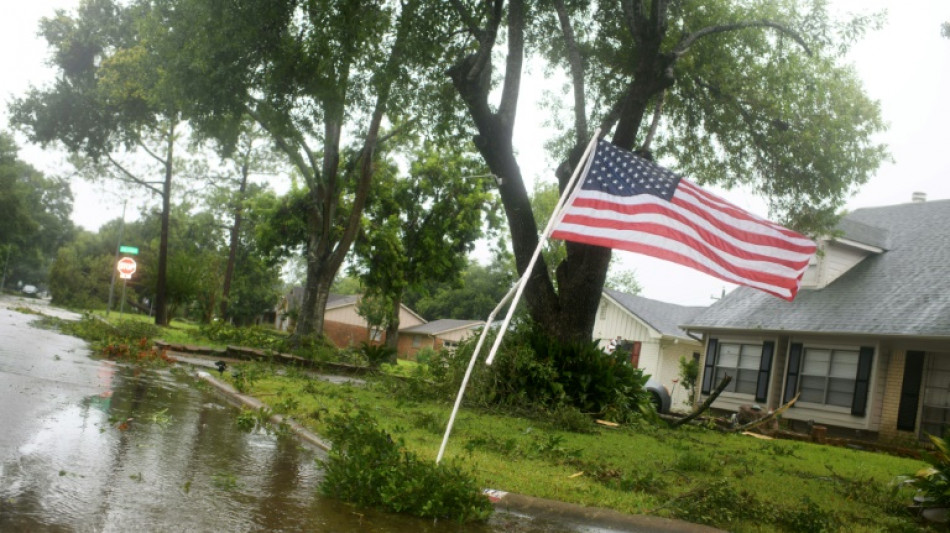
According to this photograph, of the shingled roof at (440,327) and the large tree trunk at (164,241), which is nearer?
the large tree trunk at (164,241)

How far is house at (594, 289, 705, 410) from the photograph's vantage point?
35.3 m

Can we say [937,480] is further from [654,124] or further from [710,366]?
[710,366]

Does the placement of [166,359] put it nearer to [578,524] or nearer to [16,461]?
[16,461]

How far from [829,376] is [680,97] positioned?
9.19 m

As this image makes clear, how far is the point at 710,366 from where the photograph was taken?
2698 centimetres

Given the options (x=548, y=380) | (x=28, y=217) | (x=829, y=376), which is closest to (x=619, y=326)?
(x=829, y=376)

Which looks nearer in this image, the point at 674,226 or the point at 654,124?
the point at 674,226

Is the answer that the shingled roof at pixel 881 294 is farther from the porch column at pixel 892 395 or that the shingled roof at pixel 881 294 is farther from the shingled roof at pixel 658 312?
the shingled roof at pixel 658 312

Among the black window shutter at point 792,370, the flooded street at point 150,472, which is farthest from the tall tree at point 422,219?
the flooded street at point 150,472

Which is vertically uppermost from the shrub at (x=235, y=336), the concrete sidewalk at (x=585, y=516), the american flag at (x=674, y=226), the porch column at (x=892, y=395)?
the american flag at (x=674, y=226)

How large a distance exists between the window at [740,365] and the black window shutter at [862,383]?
408cm

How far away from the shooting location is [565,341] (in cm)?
1545

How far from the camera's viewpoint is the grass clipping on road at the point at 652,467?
6480 millimetres

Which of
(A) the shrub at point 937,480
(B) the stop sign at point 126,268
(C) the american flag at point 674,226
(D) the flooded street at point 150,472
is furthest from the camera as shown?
(B) the stop sign at point 126,268
